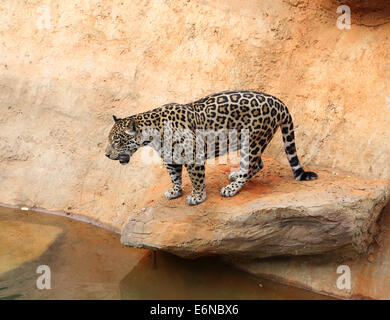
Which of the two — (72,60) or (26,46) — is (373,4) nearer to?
(72,60)

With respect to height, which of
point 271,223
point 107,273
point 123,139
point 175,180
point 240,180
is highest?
point 123,139

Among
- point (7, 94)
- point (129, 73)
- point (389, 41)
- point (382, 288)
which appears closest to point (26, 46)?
point (7, 94)

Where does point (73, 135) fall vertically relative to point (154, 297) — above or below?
above

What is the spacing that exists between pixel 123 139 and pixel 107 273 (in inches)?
78.9

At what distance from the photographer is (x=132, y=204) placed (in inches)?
331

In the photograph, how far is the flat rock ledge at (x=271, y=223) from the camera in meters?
6.24

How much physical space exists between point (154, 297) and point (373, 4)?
6.24 m

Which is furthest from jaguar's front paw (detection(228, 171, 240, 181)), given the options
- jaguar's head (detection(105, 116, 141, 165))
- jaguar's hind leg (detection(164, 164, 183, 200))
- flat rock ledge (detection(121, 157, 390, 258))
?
jaguar's head (detection(105, 116, 141, 165))

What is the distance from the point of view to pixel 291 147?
22.6 ft

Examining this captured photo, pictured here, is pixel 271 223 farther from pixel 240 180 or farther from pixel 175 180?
pixel 175 180

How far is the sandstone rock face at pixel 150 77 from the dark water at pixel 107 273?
33.8 inches

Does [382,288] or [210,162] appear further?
Answer: [210,162]

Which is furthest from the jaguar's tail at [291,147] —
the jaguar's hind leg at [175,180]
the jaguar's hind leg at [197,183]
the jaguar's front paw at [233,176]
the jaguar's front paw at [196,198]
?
the jaguar's hind leg at [175,180]

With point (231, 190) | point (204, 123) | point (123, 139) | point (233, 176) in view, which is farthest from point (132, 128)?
point (233, 176)
